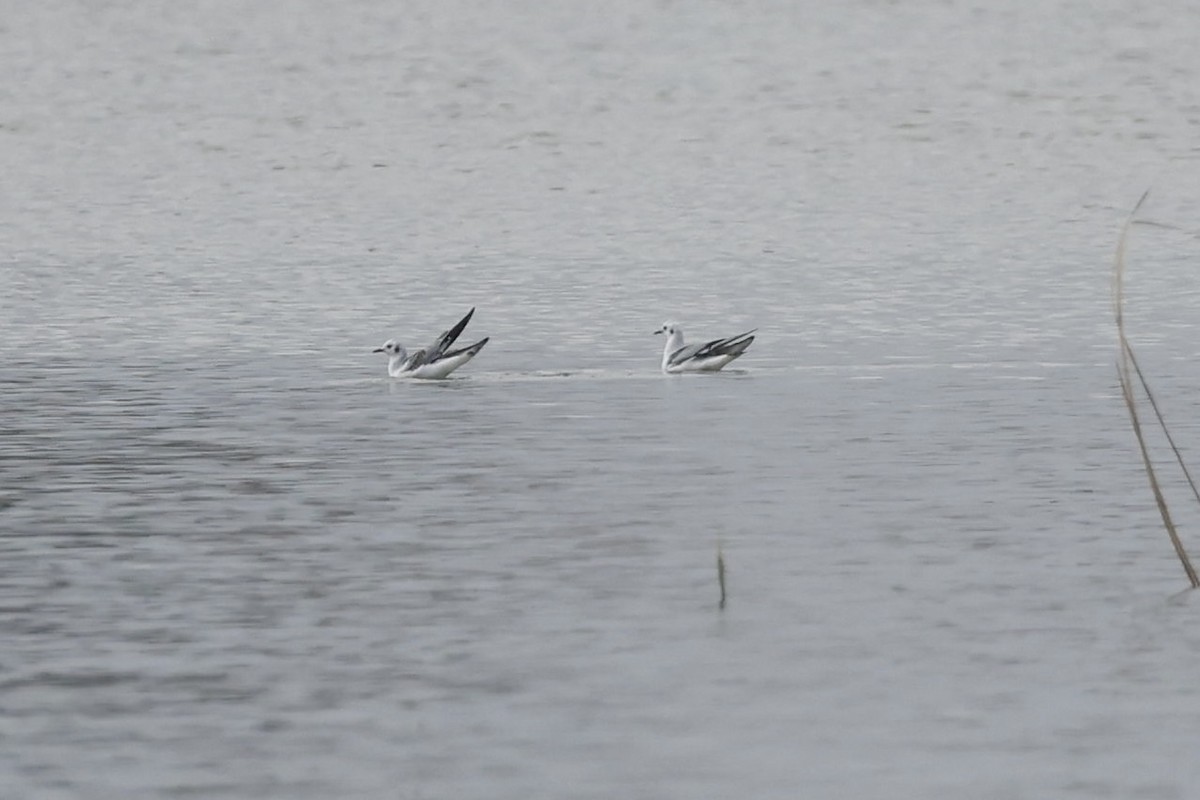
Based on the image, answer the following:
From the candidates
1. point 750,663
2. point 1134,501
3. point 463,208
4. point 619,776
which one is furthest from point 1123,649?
point 463,208

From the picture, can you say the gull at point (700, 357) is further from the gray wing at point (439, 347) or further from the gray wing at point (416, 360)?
the gray wing at point (416, 360)

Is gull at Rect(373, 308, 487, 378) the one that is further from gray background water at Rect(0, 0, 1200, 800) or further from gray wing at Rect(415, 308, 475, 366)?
gray background water at Rect(0, 0, 1200, 800)

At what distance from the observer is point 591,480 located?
2188cm

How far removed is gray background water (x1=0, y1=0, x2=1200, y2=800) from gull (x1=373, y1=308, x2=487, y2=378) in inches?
15.5

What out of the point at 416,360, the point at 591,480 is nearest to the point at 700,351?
the point at 416,360

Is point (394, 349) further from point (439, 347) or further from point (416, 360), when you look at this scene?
point (439, 347)

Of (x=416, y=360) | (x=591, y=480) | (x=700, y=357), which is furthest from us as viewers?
(x=416, y=360)

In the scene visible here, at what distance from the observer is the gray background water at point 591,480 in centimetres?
1341

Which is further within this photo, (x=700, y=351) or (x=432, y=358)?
(x=432, y=358)

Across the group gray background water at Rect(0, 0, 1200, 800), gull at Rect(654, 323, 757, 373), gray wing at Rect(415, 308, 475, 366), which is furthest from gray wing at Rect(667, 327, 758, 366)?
gray wing at Rect(415, 308, 475, 366)

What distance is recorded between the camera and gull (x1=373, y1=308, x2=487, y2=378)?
30.3 metres

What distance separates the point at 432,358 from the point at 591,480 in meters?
8.75

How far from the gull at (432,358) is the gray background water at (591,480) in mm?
395

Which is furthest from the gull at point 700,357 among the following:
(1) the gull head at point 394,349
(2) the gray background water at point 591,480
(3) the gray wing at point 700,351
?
(1) the gull head at point 394,349
